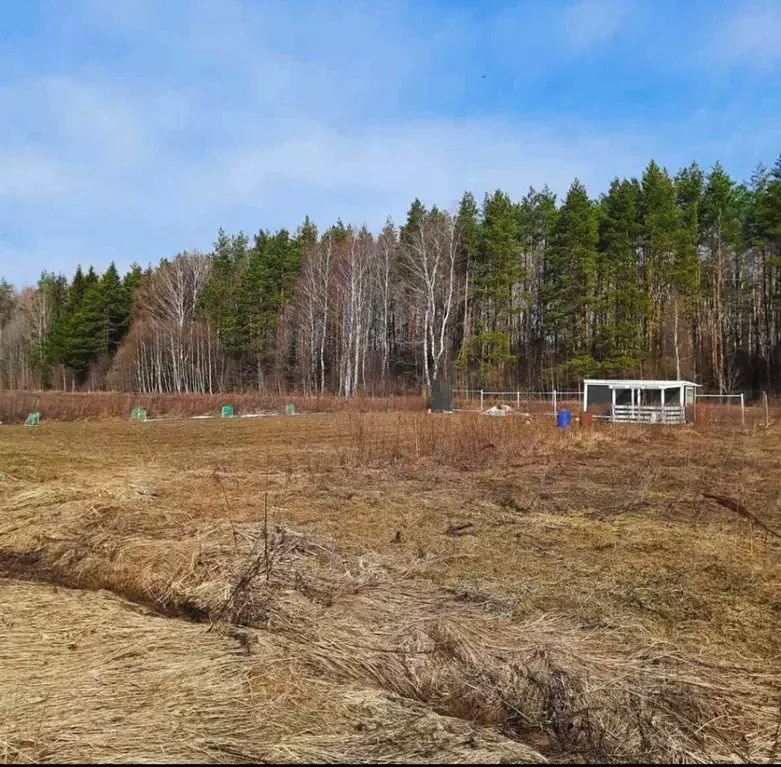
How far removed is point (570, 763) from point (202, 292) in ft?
156

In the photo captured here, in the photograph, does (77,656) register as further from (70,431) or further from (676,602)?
(70,431)

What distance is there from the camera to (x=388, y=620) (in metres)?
3.84

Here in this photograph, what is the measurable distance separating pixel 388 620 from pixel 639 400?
913 inches

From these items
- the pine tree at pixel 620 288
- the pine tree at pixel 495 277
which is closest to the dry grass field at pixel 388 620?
the pine tree at pixel 620 288

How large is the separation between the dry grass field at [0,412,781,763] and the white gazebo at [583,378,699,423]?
14.7 meters

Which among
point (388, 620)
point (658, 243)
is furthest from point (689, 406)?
point (388, 620)

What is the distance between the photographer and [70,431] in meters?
20.0

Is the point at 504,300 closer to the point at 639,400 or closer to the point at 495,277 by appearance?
the point at 495,277

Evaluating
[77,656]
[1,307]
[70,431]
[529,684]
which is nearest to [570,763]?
[529,684]

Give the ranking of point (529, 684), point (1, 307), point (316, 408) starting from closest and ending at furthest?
1. point (529, 684)
2. point (316, 408)
3. point (1, 307)

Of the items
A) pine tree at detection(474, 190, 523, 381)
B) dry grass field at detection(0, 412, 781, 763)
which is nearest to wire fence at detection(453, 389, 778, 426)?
pine tree at detection(474, 190, 523, 381)

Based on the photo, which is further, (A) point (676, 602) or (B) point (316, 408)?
(B) point (316, 408)

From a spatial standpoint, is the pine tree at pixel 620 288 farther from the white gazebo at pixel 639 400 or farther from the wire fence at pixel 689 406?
the white gazebo at pixel 639 400

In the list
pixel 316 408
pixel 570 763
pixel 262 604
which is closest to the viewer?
pixel 570 763
